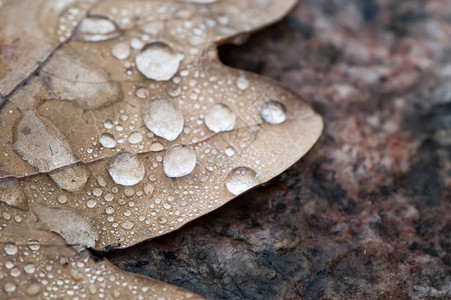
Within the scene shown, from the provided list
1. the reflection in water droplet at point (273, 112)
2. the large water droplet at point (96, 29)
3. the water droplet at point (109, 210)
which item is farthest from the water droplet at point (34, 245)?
the reflection in water droplet at point (273, 112)

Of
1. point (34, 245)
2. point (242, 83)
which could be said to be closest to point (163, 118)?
point (242, 83)

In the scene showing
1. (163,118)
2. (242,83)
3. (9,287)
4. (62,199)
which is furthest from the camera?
(242,83)

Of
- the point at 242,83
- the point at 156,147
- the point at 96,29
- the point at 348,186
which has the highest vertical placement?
the point at 96,29

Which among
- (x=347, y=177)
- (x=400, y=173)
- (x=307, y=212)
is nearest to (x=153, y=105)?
(x=307, y=212)

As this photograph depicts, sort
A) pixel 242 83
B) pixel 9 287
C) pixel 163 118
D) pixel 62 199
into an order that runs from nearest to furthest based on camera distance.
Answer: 1. pixel 9 287
2. pixel 62 199
3. pixel 163 118
4. pixel 242 83

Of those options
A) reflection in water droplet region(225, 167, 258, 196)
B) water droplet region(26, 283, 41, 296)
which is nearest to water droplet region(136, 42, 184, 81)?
reflection in water droplet region(225, 167, 258, 196)

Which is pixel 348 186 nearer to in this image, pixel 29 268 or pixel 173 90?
pixel 173 90

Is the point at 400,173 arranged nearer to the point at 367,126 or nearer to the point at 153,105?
the point at 367,126
